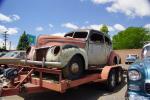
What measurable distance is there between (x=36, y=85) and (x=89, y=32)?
290 cm

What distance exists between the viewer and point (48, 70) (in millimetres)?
6660

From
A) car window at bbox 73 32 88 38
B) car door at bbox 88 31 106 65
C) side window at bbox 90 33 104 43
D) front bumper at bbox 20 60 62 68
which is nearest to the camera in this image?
front bumper at bbox 20 60 62 68

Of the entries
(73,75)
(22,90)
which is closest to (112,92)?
(73,75)

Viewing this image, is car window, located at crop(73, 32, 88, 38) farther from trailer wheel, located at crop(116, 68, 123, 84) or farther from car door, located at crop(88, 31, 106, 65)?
trailer wheel, located at crop(116, 68, 123, 84)

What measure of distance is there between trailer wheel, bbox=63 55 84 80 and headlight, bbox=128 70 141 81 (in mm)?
2452

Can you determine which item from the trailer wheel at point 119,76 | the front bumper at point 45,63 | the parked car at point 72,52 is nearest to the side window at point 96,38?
the parked car at point 72,52

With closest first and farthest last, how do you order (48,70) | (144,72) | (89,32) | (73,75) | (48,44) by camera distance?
1. (144,72)
2. (48,70)
3. (73,75)
4. (48,44)
5. (89,32)

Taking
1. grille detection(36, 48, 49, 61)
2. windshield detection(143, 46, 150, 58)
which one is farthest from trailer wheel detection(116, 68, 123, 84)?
grille detection(36, 48, 49, 61)

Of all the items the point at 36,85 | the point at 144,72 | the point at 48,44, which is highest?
the point at 48,44

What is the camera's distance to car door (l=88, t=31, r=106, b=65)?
852 centimetres

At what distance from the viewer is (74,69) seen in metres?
7.17

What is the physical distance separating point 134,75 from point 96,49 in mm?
4234

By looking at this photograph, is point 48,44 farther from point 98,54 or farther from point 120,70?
point 120,70

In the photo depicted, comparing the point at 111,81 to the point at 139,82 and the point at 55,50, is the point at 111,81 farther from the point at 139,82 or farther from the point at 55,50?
the point at 139,82
